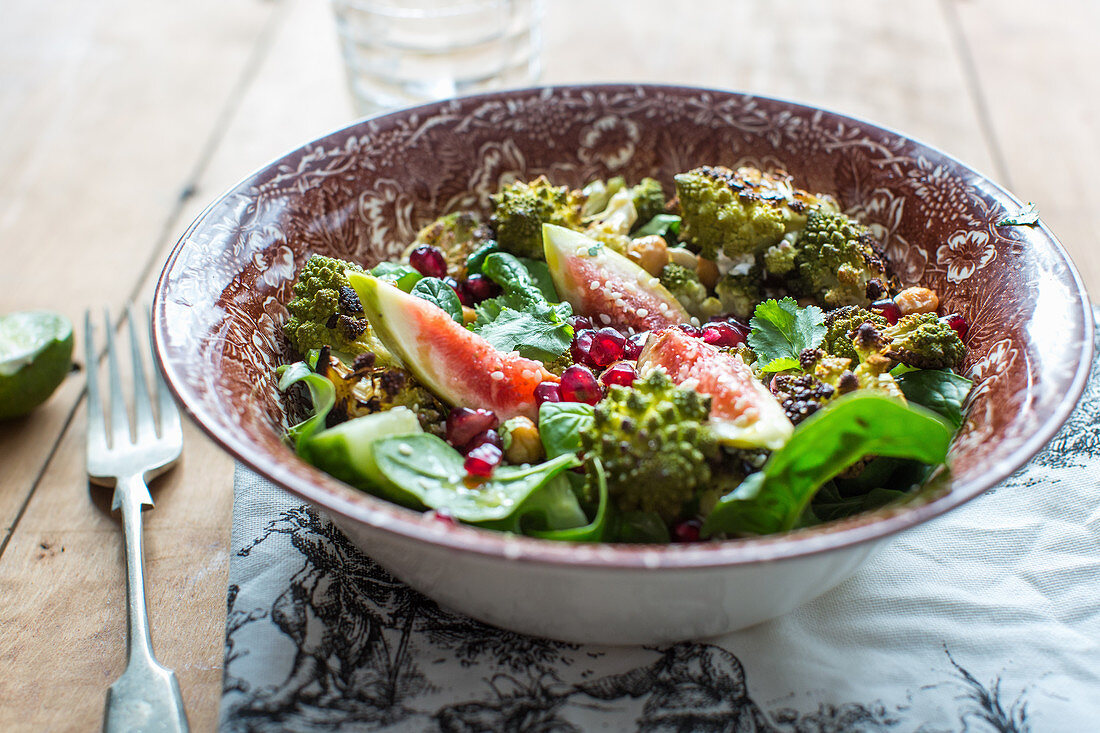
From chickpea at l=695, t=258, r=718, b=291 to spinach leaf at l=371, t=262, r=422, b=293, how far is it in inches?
31.7

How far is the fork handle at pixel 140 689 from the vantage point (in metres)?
1.83

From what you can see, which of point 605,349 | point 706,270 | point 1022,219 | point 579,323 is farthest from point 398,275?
point 1022,219

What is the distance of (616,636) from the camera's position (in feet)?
6.02

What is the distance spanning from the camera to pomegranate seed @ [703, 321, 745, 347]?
233 centimetres

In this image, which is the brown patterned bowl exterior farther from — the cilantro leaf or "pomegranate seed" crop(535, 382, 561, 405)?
"pomegranate seed" crop(535, 382, 561, 405)

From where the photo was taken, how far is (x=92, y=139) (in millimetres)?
4324

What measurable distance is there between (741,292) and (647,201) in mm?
Answer: 460

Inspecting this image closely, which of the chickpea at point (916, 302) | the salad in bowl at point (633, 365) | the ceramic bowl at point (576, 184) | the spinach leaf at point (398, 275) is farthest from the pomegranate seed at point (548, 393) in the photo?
the chickpea at point (916, 302)

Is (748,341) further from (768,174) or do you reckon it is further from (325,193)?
(325,193)

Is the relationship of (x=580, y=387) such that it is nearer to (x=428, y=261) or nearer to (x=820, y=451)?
(x=820, y=451)

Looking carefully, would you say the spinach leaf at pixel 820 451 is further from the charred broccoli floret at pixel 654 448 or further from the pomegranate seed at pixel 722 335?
the pomegranate seed at pixel 722 335

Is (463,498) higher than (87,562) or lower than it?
higher

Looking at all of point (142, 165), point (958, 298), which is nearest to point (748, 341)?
point (958, 298)

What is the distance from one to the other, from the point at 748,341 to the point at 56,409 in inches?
86.1
